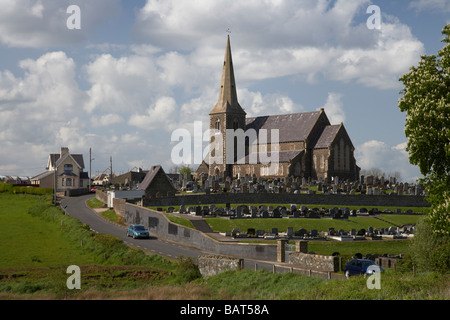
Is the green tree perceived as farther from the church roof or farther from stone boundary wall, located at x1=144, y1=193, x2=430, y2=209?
the church roof

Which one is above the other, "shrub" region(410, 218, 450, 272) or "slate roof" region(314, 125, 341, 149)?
"slate roof" region(314, 125, 341, 149)

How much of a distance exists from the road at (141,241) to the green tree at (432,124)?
33.8ft

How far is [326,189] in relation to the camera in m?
76.1

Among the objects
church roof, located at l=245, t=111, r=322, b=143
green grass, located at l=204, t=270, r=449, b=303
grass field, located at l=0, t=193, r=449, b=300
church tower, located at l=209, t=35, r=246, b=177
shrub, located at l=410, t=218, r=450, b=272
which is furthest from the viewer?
church tower, located at l=209, t=35, r=246, b=177

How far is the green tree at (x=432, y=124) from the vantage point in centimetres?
2653

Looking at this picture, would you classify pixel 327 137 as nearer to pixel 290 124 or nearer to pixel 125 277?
pixel 290 124

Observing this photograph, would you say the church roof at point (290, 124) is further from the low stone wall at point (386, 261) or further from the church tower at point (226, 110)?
the low stone wall at point (386, 261)

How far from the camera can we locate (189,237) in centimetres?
4397

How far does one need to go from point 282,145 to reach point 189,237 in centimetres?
6614

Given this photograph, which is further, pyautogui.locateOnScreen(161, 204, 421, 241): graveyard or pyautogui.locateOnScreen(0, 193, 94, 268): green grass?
pyautogui.locateOnScreen(161, 204, 421, 241): graveyard

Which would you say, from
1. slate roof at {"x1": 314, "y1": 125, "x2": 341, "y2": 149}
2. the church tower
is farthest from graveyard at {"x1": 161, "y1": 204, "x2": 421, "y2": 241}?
the church tower

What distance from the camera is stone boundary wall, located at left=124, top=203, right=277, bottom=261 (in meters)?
37.6

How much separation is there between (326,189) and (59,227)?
40.0 metres
